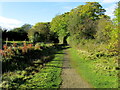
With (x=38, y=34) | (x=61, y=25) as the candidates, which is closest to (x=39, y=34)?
(x=38, y=34)

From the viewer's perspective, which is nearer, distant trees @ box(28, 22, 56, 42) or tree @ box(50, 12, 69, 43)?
distant trees @ box(28, 22, 56, 42)

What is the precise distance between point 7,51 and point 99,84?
850cm

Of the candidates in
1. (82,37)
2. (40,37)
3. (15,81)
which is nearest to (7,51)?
(15,81)

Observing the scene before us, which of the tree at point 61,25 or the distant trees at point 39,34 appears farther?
the tree at point 61,25

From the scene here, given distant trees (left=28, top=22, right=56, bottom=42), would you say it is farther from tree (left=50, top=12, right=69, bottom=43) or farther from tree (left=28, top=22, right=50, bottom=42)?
tree (left=50, top=12, right=69, bottom=43)

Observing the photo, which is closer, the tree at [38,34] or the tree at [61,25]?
the tree at [38,34]

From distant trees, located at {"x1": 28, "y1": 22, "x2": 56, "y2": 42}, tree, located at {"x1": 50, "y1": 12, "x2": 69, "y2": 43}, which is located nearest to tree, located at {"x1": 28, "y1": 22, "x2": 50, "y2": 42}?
distant trees, located at {"x1": 28, "y1": 22, "x2": 56, "y2": 42}

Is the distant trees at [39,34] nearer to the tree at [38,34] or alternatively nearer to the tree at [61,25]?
the tree at [38,34]

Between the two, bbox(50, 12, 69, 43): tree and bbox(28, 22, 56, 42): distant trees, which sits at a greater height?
bbox(50, 12, 69, 43): tree

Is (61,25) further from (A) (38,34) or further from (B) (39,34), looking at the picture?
(A) (38,34)

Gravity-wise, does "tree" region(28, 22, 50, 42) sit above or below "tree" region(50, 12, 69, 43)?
below

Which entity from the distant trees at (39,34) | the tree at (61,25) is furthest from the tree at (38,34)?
the tree at (61,25)

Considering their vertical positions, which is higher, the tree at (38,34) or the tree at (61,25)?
the tree at (61,25)

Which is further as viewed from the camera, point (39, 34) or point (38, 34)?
point (39, 34)
